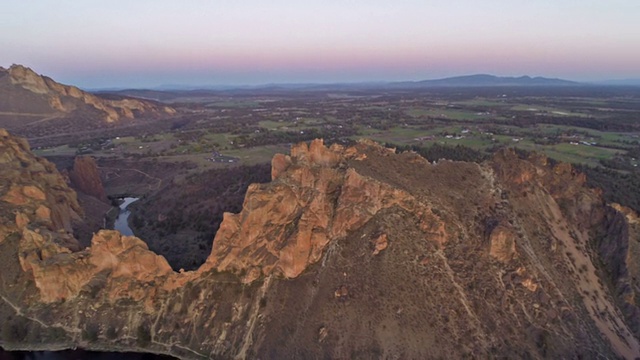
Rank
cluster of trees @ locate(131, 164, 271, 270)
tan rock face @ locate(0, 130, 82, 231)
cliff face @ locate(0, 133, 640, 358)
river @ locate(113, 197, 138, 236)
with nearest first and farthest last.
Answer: cliff face @ locate(0, 133, 640, 358) → tan rock face @ locate(0, 130, 82, 231) → cluster of trees @ locate(131, 164, 271, 270) → river @ locate(113, 197, 138, 236)

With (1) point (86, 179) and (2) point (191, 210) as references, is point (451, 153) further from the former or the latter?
(1) point (86, 179)

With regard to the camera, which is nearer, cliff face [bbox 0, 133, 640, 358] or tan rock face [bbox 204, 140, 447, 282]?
cliff face [bbox 0, 133, 640, 358]

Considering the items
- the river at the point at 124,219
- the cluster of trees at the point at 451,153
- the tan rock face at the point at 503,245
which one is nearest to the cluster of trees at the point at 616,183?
the cluster of trees at the point at 451,153

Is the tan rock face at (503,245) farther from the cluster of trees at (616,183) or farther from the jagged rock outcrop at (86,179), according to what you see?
the jagged rock outcrop at (86,179)

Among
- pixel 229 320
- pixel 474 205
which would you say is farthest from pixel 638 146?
pixel 229 320

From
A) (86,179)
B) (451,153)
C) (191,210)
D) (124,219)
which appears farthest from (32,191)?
(451,153)

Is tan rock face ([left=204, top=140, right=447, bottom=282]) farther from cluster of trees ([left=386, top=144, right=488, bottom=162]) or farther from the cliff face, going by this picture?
cluster of trees ([left=386, top=144, right=488, bottom=162])

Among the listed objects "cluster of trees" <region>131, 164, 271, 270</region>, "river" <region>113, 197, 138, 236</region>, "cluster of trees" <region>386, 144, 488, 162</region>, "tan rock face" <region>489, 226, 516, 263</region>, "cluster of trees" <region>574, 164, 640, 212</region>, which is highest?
"tan rock face" <region>489, 226, 516, 263</region>

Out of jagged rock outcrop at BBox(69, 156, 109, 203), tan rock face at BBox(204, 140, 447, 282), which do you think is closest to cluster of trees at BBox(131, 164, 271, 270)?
jagged rock outcrop at BBox(69, 156, 109, 203)
